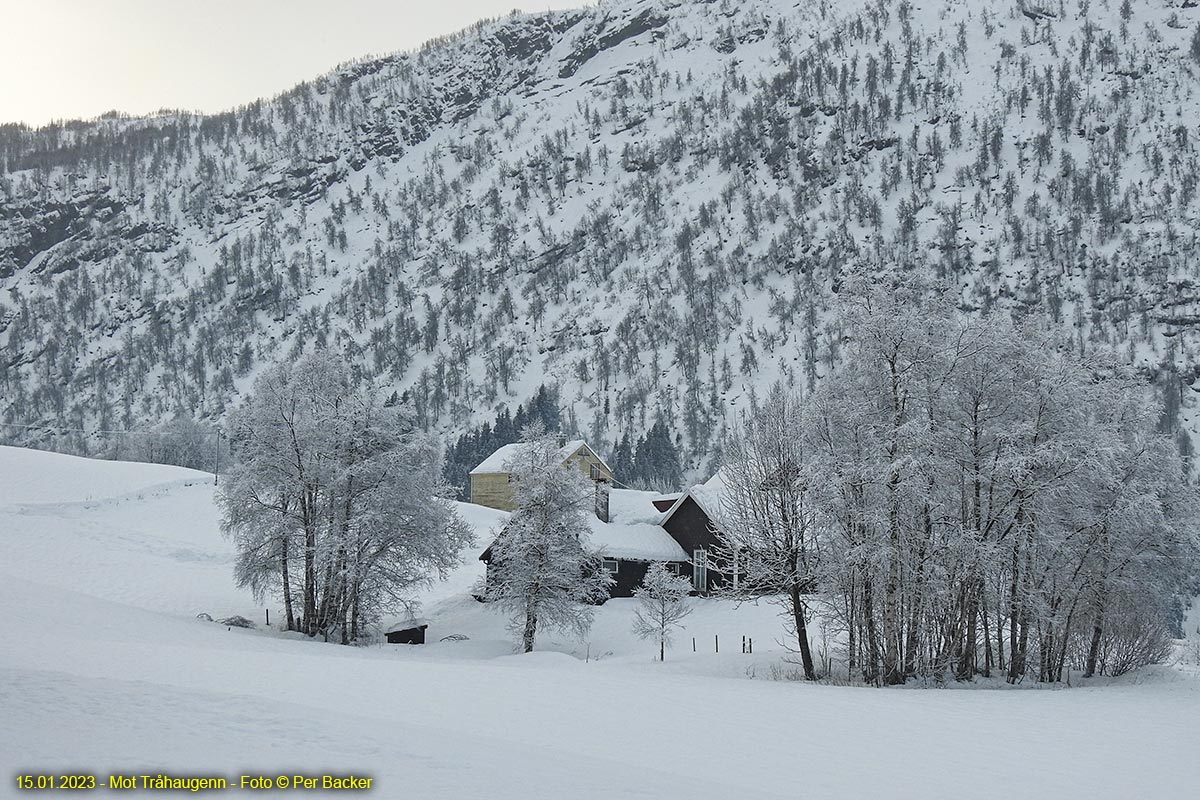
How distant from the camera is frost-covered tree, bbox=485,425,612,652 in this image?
128 feet

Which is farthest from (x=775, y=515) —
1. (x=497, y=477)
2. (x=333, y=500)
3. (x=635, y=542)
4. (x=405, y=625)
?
(x=497, y=477)

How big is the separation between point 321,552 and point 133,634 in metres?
7.76

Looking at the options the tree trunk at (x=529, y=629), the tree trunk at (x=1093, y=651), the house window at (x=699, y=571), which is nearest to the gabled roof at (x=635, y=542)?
the house window at (x=699, y=571)

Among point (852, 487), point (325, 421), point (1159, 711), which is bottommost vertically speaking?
point (1159, 711)

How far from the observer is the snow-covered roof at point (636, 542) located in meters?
53.2

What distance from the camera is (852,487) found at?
1040 inches

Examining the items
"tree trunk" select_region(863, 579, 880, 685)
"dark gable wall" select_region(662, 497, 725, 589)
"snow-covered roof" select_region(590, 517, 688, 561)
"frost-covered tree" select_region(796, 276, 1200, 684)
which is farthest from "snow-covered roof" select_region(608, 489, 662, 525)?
"tree trunk" select_region(863, 579, 880, 685)

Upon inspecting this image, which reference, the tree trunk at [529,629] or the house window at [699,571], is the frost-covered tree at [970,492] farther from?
the house window at [699,571]

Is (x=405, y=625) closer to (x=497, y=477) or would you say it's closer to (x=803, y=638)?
(x=803, y=638)

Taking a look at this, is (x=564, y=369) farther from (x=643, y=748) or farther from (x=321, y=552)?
(x=643, y=748)

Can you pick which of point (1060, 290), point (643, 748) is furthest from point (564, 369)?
point (643, 748)

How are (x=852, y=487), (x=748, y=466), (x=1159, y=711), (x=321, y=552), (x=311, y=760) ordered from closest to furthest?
(x=311, y=760)
(x=1159, y=711)
(x=852, y=487)
(x=748, y=466)
(x=321, y=552)

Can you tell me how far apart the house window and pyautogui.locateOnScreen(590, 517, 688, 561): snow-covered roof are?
2.23ft

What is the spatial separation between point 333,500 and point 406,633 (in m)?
7.70
